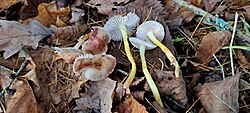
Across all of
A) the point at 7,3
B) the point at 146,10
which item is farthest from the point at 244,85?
the point at 7,3

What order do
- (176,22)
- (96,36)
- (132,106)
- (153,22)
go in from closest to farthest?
(132,106) → (96,36) → (153,22) → (176,22)

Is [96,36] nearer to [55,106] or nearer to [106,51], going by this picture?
[106,51]

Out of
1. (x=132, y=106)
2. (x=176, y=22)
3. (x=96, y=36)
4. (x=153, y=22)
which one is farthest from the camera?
(x=176, y=22)

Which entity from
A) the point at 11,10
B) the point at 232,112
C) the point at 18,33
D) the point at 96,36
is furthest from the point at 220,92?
the point at 11,10

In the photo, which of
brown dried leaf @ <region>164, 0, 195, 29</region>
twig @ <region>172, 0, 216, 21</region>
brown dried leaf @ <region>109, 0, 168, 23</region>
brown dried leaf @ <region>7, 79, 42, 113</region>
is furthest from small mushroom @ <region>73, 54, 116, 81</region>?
twig @ <region>172, 0, 216, 21</region>

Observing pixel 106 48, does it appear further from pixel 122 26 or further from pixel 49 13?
pixel 49 13
